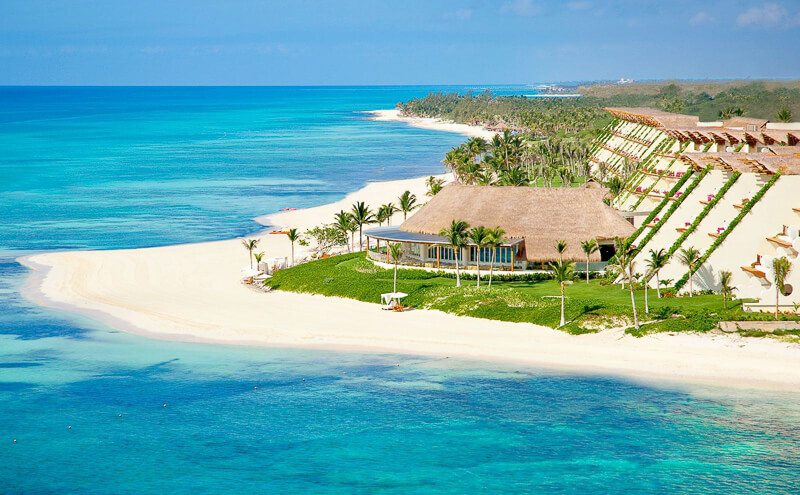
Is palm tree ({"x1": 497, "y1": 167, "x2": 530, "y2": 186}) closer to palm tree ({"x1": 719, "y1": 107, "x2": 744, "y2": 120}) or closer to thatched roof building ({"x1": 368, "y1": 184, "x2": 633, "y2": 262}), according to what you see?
thatched roof building ({"x1": 368, "y1": 184, "x2": 633, "y2": 262})

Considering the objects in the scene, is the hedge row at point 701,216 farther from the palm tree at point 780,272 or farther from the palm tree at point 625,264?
the palm tree at point 780,272

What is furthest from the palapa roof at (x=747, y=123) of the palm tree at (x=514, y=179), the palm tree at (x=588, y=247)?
the palm tree at (x=588, y=247)

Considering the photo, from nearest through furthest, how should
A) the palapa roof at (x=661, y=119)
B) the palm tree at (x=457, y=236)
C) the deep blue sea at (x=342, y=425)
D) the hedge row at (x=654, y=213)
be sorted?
the deep blue sea at (x=342, y=425)
the palm tree at (x=457, y=236)
the hedge row at (x=654, y=213)
the palapa roof at (x=661, y=119)

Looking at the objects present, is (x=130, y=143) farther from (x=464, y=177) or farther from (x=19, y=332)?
(x=19, y=332)

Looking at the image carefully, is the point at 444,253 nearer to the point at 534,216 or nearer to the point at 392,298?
the point at 534,216

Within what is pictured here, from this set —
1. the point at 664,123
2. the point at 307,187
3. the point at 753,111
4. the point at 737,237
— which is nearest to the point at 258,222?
the point at 307,187

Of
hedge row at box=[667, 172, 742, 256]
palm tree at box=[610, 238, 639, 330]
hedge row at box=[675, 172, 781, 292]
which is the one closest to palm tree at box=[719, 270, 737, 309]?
hedge row at box=[675, 172, 781, 292]

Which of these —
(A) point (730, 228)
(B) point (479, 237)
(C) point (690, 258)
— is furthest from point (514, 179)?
(C) point (690, 258)
